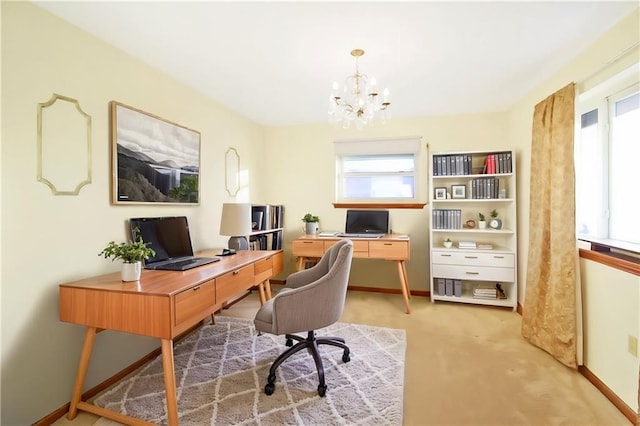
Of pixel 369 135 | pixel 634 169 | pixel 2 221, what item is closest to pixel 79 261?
pixel 2 221

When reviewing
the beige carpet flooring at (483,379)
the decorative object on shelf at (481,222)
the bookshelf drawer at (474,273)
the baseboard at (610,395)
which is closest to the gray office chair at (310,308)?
the beige carpet flooring at (483,379)

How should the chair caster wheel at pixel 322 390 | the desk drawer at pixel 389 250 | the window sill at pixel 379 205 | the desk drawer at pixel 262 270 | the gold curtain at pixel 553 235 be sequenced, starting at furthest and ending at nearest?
the window sill at pixel 379 205
the desk drawer at pixel 389 250
the desk drawer at pixel 262 270
the gold curtain at pixel 553 235
the chair caster wheel at pixel 322 390

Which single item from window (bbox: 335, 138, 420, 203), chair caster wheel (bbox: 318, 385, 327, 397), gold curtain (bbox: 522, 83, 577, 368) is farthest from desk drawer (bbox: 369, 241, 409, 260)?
chair caster wheel (bbox: 318, 385, 327, 397)

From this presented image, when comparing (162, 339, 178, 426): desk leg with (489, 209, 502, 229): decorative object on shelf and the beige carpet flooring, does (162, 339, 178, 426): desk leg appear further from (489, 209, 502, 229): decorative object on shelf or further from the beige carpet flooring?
(489, 209, 502, 229): decorative object on shelf

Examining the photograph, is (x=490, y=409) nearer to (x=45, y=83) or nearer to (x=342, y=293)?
(x=342, y=293)

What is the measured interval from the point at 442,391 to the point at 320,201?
2642mm

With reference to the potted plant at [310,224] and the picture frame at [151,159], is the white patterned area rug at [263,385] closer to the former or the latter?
the picture frame at [151,159]

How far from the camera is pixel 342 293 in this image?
199 cm

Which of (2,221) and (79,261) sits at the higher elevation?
(2,221)

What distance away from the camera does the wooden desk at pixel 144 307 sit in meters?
1.44

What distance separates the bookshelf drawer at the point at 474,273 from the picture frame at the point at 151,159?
8.94 feet

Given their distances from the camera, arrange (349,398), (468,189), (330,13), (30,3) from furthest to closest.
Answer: (468,189) < (349,398) < (330,13) < (30,3)

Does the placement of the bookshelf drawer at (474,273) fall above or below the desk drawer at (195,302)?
below

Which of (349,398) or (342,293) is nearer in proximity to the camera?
(349,398)
